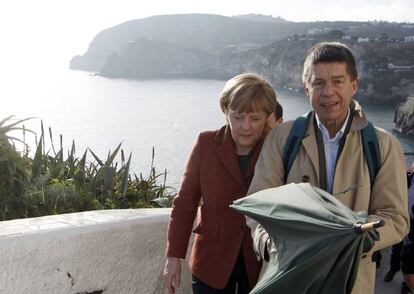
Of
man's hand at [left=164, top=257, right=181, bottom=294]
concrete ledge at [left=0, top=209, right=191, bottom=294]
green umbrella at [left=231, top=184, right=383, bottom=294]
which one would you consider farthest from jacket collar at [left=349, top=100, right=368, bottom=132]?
concrete ledge at [left=0, top=209, right=191, bottom=294]

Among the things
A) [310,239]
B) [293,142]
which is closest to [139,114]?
[293,142]

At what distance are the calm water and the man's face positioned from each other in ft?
99.4

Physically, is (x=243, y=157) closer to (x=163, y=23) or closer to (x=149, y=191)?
(x=149, y=191)

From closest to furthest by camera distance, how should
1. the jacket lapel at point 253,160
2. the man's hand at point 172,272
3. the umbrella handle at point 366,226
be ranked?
1. the umbrella handle at point 366,226
2. the jacket lapel at point 253,160
3. the man's hand at point 172,272

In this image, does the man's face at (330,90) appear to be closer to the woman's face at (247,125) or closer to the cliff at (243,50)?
the woman's face at (247,125)

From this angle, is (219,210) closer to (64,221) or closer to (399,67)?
(64,221)

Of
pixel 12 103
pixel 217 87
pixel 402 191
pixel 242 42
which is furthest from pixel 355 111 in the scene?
pixel 242 42

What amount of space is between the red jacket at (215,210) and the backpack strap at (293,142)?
261 millimetres

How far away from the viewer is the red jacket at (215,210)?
6.40ft

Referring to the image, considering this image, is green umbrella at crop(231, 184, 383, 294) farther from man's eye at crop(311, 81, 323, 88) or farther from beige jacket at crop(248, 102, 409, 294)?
man's eye at crop(311, 81, 323, 88)

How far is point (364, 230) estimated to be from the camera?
122cm

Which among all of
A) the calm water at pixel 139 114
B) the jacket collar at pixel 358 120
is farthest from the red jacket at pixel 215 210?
the calm water at pixel 139 114

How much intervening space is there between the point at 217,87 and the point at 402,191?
85.0m

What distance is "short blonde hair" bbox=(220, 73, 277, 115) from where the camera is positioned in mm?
1796
